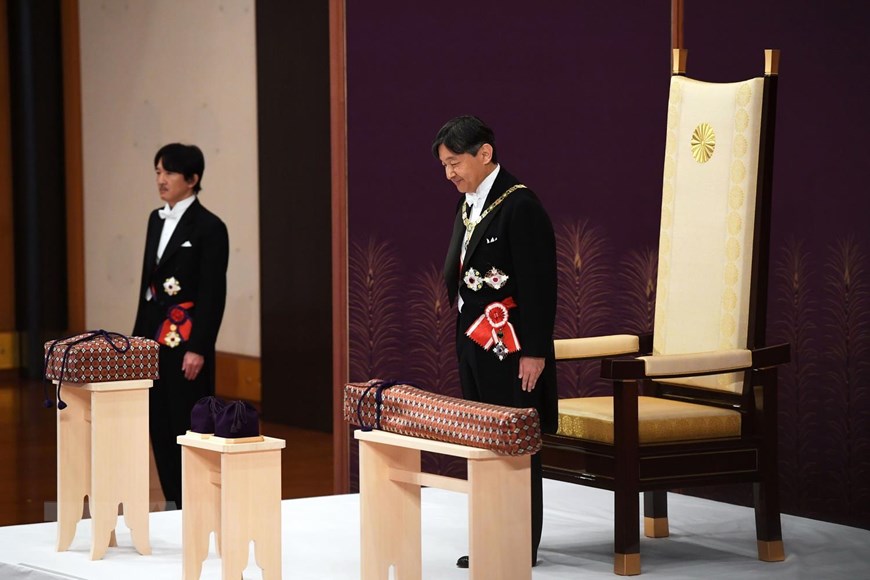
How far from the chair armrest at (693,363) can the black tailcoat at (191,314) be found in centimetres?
165

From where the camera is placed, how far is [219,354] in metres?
8.88

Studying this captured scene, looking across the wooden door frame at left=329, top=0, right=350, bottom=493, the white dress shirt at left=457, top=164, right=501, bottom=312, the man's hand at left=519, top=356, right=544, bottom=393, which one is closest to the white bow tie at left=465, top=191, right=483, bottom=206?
the white dress shirt at left=457, top=164, right=501, bottom=312

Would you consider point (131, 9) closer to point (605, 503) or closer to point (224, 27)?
point (224, 27)

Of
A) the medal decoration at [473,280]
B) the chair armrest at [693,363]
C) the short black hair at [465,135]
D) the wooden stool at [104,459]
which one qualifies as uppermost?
the short black hair at [465,135]

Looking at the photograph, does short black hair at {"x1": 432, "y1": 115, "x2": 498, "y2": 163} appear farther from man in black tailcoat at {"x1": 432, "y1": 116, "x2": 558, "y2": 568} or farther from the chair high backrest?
the chair high backrest

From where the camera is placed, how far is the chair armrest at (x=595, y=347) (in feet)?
15.6

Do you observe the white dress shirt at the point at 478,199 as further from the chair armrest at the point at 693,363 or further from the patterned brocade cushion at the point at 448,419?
the patterned brocade cushion at the point at 448,419

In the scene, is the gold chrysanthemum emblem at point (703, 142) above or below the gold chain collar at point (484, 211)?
above

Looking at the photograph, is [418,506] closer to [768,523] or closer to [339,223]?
[768,523]

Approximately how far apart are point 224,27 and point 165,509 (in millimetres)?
4065

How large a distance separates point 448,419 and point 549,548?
49.5 inches

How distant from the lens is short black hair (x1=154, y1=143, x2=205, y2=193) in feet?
17.3

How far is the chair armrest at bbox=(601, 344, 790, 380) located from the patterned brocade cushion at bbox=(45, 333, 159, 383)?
1375 millimetres

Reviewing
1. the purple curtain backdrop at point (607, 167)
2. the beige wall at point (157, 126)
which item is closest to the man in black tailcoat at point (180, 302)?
the purple curtain backdrop at point (607, 167)
